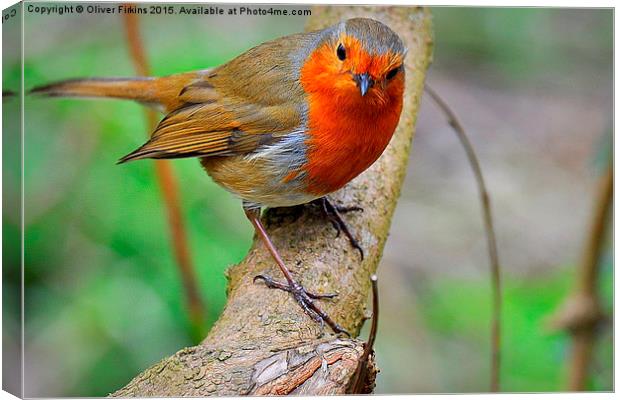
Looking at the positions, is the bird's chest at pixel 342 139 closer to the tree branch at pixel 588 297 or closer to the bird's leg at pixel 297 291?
the bird's leg at pixel 297 291

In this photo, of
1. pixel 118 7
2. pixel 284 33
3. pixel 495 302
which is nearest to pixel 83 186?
pixel 118 7

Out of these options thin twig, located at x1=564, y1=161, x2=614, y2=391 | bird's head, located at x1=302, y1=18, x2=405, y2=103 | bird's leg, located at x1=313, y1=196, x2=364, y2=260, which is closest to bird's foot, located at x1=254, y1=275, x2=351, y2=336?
bird's leg, located at x1=313, y1=196, x2=364, y2=260

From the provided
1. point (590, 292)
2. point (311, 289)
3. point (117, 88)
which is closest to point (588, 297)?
point (590, 292)

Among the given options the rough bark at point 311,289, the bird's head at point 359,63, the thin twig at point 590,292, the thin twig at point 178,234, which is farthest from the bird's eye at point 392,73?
the thin twig at point 178,234

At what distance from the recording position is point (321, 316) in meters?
2.78

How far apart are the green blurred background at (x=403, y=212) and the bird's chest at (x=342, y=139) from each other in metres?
0.54

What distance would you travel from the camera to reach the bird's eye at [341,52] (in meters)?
2.82

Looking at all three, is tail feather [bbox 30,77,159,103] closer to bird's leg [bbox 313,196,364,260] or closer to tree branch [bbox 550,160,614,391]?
bird's leg [bbox 313,196,364,260]

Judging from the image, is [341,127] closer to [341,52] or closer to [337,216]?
[341,52]

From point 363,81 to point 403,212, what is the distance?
1.92 meters

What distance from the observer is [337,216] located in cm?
315

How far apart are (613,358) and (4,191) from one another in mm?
2328

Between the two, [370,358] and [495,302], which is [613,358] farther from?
[370,358]

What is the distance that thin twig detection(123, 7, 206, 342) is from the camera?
355 cm
